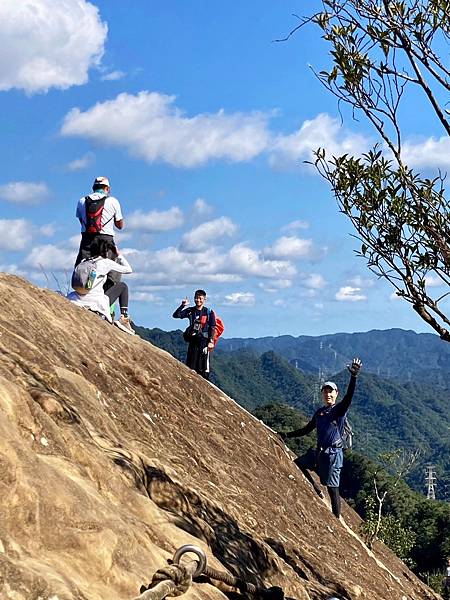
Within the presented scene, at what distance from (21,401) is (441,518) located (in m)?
86.1

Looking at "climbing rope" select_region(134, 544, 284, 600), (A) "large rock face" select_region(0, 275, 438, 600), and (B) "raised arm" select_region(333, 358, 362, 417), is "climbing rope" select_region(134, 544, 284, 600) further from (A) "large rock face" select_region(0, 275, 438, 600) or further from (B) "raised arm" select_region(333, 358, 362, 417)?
(B) "raised arm" select_region(333, 358, 362, 417)

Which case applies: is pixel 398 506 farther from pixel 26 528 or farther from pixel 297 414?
pixel 26 528

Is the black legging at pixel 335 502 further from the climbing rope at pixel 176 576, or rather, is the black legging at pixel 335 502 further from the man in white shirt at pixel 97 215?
the climbing rope at pixel 176 576

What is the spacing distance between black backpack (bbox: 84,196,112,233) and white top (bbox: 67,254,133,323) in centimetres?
67

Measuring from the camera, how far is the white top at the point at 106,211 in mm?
13836

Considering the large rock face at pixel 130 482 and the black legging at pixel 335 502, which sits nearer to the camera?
the large rock face at pixel 130 482

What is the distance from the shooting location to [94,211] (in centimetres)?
1377

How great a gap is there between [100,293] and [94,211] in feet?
5.28

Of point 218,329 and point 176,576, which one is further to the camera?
point 218,329

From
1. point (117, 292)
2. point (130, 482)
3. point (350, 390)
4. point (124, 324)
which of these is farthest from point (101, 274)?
point (130, 482)

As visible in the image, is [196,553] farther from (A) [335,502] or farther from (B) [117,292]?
(B) [117,292]

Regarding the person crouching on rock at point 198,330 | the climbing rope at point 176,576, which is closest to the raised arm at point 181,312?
the person crouching on rock at point 198,330

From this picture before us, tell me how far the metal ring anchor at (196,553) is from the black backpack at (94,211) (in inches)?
366

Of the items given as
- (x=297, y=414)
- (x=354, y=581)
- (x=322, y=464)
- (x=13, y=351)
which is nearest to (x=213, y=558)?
(x=13, y=351)
